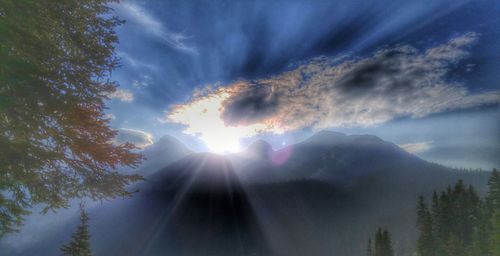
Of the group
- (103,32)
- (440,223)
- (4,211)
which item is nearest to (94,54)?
(103,32)

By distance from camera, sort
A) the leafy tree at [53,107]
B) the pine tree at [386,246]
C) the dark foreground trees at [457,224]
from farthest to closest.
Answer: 1. the pine tree at [386,246]
2. the dark foreground trees at [457,224]
3. the leafy tree at [53,107]

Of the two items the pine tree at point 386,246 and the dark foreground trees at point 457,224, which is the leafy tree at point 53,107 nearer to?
the dark foreground trees at point 457,224

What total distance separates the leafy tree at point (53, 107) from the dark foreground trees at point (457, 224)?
165 feet

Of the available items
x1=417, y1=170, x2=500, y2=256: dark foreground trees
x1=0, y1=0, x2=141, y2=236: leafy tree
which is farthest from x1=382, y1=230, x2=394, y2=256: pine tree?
x1=0, y1=0, x2=141, y2=236: leafy tree

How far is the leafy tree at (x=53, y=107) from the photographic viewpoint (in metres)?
6.02

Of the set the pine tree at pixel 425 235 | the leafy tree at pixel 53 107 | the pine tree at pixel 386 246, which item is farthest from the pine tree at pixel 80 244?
the pine tree at pixel 386 246

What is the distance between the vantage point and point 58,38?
7.24m

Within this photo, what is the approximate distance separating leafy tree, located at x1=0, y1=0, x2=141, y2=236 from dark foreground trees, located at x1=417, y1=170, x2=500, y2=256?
165ft

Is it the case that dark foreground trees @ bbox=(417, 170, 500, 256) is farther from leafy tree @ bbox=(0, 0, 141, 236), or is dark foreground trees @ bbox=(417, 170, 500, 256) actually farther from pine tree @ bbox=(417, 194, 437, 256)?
leafy tree @ bbox=(0, 0, 141, 236)

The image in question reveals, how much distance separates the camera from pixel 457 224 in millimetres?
45000

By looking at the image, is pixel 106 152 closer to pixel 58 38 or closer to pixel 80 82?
pixel 80 82

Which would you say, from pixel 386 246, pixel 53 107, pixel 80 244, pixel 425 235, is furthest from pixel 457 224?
pixel 53 107

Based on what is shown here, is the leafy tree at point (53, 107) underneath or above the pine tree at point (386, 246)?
above

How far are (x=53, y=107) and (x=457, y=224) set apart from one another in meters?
59.8
